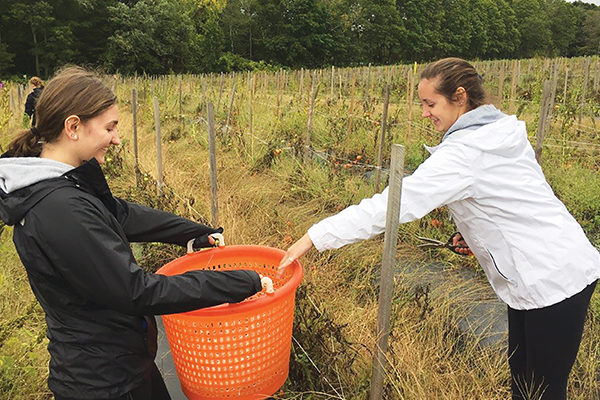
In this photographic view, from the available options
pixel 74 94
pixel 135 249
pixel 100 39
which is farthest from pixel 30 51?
pixel 74 94

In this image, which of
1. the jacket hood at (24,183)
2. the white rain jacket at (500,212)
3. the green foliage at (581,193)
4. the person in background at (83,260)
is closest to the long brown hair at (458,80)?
the white rain jacket at (500,212)

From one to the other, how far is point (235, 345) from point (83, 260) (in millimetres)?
562

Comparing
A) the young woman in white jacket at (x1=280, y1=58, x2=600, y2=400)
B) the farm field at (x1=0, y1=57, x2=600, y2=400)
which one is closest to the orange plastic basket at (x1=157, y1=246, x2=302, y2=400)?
the young woman in white jacket at (x1=280, y1=58, x2=600, y2=400)

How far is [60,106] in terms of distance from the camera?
121 centimetres

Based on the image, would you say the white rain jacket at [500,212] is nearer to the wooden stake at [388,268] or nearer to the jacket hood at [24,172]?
the wooden stake at [388,268]

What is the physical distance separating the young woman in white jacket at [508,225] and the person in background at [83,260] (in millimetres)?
483

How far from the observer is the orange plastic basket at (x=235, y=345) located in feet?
4.43

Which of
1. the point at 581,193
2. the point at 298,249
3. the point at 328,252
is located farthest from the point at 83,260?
the point at 581,193

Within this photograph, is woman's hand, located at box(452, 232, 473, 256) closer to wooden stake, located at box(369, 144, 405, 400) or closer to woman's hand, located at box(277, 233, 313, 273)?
wooden stake, located at box(369, 144, 405, 400)

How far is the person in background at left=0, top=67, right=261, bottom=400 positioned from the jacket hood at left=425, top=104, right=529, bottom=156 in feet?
2.70

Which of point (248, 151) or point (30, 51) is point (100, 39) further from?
point (248, 151)

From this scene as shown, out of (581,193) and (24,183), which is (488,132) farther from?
(581,193)

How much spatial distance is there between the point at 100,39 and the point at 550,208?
37436mm

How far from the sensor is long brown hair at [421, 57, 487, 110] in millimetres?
1577
